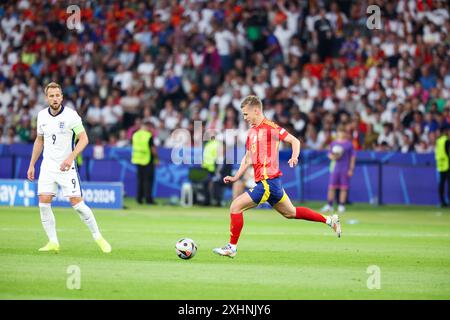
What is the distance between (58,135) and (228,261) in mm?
3093

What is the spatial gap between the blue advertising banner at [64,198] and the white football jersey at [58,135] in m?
11.5

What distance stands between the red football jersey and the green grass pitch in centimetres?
127

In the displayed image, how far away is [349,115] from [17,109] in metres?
11.6

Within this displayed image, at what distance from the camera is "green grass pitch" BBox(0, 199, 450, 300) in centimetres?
1081

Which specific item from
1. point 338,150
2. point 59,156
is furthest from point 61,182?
point 338,150

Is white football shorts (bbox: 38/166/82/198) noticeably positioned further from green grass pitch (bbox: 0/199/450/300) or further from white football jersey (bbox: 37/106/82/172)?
green grass pitch (bbox: 0/199/450/300)

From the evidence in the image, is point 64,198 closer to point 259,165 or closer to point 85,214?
point 85,214

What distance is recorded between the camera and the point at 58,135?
557 inches

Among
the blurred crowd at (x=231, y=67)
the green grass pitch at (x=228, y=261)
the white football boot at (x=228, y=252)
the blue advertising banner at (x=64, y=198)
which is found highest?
the blurred crowd at (x=231, y=67)

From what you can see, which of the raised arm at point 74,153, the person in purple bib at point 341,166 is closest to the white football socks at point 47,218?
the raised arm at point 74,153

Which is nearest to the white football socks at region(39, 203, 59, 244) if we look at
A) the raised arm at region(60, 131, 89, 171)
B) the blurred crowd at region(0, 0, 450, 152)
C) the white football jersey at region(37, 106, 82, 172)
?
the white football jersey at region(37, 106, 82, 172)

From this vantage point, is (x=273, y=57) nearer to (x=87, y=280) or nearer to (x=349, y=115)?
(x=349, y=115)

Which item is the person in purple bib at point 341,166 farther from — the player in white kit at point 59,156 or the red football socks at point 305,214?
the player in white kit at point 59,156

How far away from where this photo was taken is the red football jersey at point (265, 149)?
554 inches
